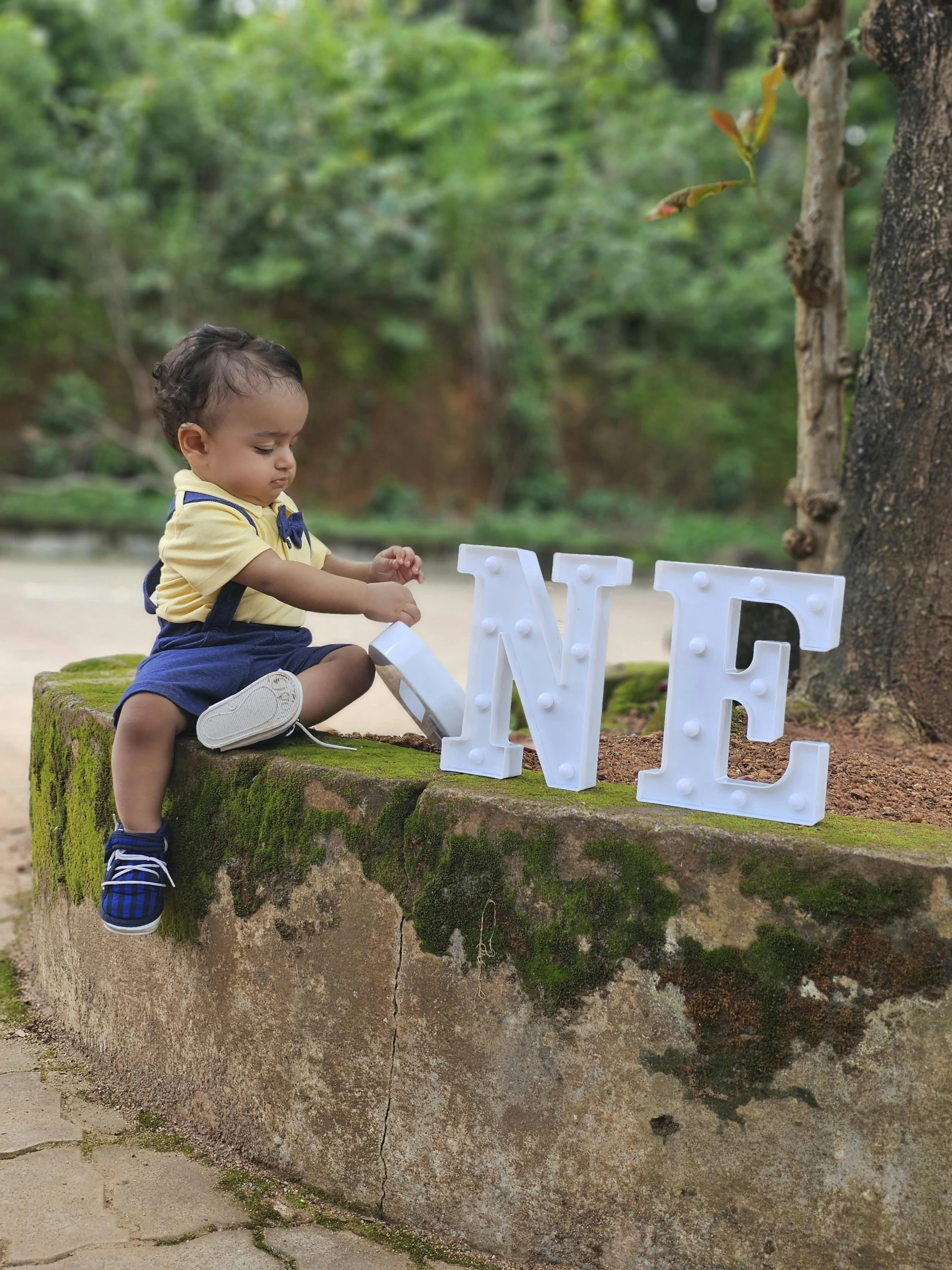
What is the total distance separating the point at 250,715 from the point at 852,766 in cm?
129

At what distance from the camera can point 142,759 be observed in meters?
2.30

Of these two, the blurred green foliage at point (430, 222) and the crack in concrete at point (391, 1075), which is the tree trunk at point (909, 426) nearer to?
the crack in concrete at point (391, 1075)

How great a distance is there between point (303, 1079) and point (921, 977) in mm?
1090

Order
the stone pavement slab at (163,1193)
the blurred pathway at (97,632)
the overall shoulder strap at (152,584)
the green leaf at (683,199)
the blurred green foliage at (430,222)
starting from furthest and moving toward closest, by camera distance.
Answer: the blurred green foliage at (430,222) < the blurred pathway at (97,632) < the green leaf at (683,199) < the overall shoulder strap at (152,584) < the stone pavement slab at (163,1193)

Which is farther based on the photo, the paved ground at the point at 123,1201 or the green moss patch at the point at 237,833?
the green moss patch at the point at 237,833

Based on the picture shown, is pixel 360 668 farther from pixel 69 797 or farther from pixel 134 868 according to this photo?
pixel 69 797

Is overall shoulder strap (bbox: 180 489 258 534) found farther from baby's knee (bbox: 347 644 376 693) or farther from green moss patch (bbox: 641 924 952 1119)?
green moss patch (bbox: 641 924 952 1119)

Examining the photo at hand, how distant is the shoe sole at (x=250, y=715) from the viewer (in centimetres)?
229

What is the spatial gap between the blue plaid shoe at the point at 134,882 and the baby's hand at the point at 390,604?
58 centimetres

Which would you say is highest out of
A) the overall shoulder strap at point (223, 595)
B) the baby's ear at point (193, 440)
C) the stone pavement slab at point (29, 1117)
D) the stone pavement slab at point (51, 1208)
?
the baby's ear at point (193, 440)

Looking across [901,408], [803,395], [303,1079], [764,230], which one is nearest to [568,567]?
[303,1079]

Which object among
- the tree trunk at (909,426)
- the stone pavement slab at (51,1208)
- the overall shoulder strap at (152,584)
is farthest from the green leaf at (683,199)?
the stone pavement slab at (51,1208)

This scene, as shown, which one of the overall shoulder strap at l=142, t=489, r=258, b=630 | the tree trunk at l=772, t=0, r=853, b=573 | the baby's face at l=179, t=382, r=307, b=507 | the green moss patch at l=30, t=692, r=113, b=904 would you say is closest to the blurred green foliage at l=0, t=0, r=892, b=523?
the tree trunk at l=772, t=0, r=853, b=573

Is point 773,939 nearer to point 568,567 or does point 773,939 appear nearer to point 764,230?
point 568,567
